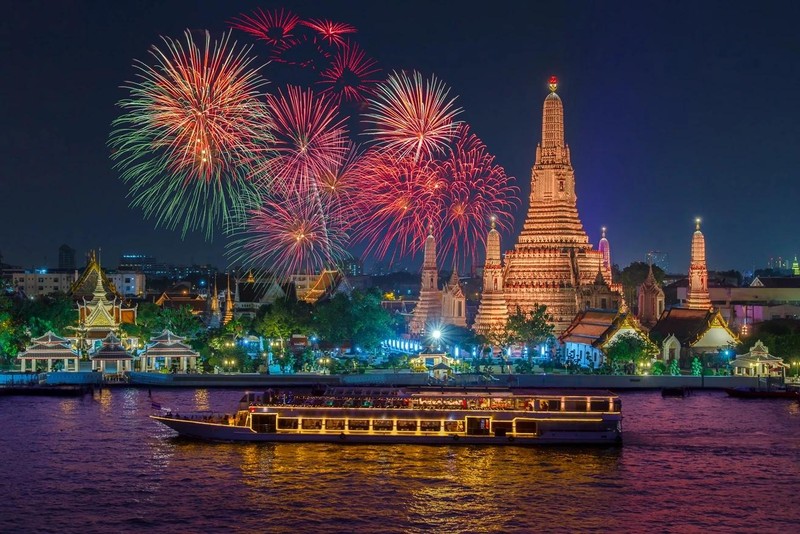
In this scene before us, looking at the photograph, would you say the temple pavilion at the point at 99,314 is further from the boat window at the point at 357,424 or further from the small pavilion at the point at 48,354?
the boat window at the point at 357,424

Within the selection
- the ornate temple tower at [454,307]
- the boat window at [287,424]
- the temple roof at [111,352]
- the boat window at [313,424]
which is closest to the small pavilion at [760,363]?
the ornate temple tower at [454,307]

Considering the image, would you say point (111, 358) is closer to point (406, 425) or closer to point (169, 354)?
point (169, 354)

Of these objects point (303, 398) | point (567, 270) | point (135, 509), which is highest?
point (567, 270)

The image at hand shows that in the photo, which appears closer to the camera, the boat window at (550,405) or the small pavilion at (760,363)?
the boat window at (550,405)

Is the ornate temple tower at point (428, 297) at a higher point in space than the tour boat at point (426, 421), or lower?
higher

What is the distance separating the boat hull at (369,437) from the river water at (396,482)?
691mm

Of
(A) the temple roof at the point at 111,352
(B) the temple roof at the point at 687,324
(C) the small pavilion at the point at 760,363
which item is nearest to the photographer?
(C) the small pavilion at the point at 760,363

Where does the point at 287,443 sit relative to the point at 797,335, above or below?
below

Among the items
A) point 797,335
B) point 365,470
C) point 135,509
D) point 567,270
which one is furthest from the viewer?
point 567,270

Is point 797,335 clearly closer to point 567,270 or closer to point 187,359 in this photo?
point 567,270

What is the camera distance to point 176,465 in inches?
1740

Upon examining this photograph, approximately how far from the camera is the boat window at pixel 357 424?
1987 inches

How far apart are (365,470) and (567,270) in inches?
1762

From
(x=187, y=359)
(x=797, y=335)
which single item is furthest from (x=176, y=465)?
(x=797, y=335)
